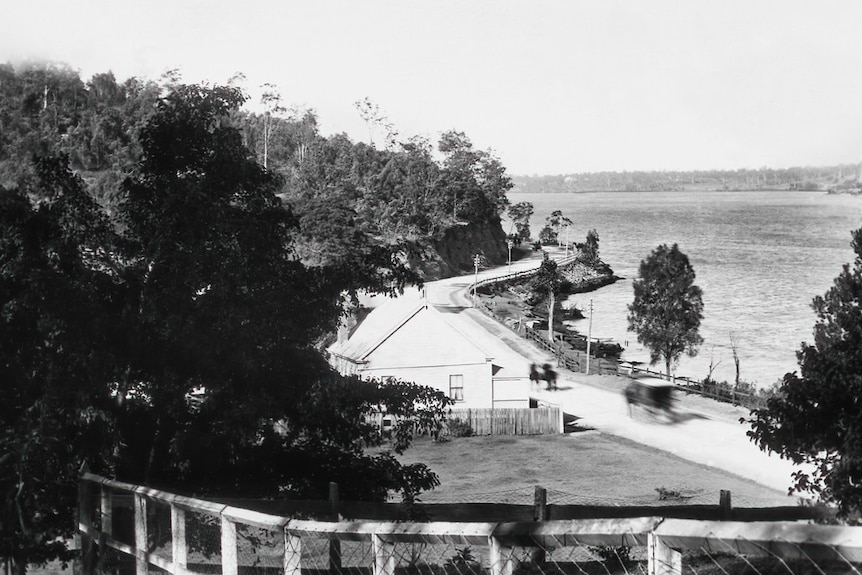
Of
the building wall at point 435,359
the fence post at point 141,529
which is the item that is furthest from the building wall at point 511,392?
the fence post at point 141,529

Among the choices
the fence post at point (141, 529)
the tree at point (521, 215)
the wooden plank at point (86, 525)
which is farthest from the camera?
the tree at point (521, 215)

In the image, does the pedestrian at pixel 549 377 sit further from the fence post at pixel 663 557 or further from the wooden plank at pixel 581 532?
the fence post at pixel 663 557

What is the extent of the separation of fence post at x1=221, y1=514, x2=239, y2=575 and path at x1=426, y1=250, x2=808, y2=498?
23.1 m

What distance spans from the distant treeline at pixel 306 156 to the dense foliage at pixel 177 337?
6610 centimetres

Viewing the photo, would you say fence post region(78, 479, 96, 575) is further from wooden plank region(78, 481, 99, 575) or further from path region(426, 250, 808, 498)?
path region(426, 250, 808, 498)

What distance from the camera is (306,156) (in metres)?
114

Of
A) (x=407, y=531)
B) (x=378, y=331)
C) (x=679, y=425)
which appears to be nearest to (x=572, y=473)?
(x=679, y=425)

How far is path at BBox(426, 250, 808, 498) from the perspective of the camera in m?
27.6

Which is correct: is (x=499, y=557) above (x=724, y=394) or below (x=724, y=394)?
above

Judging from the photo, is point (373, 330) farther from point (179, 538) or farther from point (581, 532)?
point (581, 532)

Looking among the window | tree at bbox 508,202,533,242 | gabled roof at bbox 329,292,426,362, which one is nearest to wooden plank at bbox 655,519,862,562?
the window

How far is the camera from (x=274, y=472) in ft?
39.2

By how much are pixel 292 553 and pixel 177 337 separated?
271 inches

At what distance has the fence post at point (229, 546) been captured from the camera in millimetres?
4605
